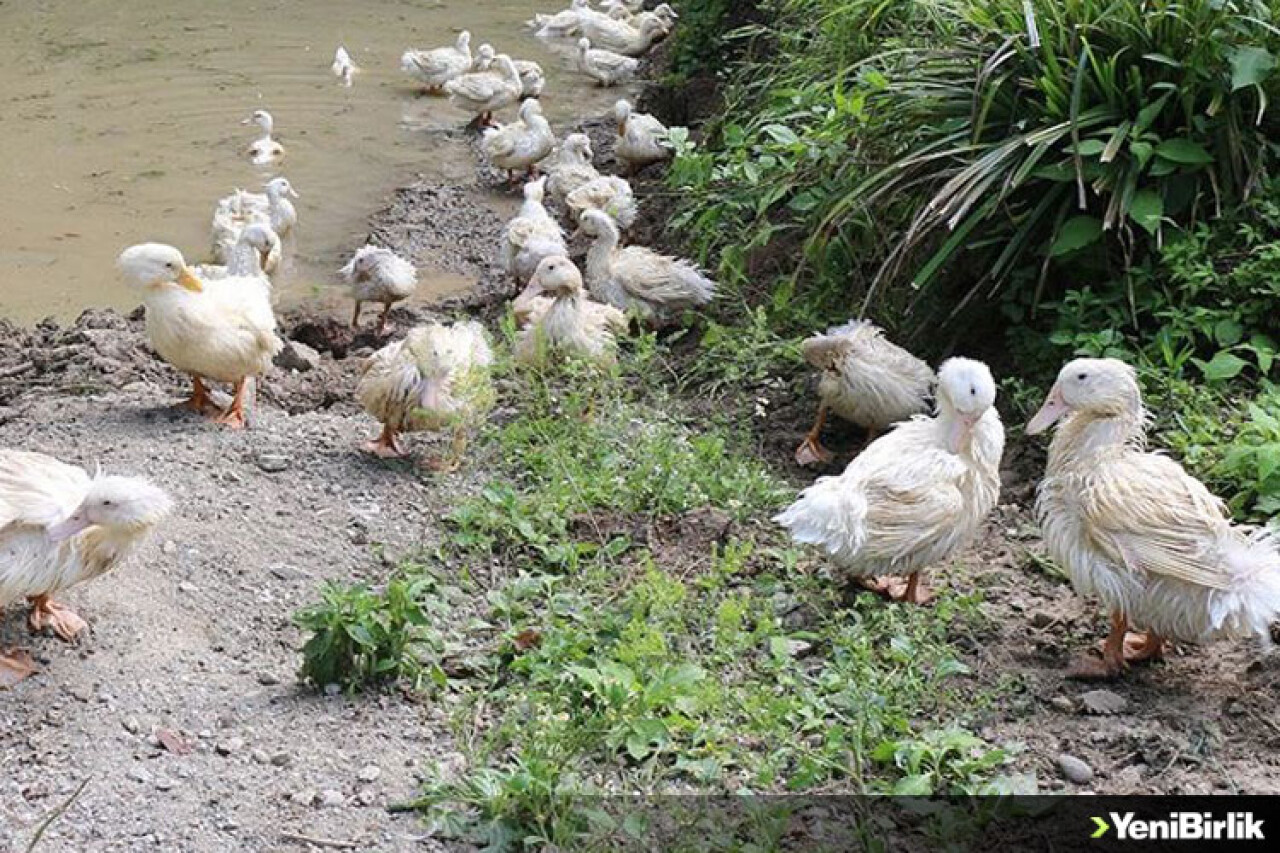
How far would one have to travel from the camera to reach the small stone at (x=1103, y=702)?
4.94 metres

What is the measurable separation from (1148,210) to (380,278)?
14.5 ft

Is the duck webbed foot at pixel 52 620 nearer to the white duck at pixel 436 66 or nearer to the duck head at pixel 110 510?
the duck head at pixel 110 510

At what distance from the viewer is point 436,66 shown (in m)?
14.5

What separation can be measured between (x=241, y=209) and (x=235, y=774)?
21.6 feet

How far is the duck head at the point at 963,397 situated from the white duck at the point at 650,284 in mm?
3014

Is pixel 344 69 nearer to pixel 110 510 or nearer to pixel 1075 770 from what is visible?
pixel 110 510

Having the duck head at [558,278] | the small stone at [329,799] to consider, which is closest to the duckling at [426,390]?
the duck head at [558,278]

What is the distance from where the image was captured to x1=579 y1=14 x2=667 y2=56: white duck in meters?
16.0

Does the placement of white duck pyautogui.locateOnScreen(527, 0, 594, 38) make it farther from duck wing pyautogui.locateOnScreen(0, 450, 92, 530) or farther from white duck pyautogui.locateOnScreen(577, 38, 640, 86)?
duck wing pyautogui.locateOnScreen(0, 450, 92, 530)

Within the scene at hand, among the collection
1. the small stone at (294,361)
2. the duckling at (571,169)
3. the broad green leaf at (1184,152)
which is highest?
the broad green leaf at (1184,152)

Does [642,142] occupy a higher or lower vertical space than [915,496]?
lower

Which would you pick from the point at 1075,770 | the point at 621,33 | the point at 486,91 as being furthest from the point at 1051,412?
the point at 621,33

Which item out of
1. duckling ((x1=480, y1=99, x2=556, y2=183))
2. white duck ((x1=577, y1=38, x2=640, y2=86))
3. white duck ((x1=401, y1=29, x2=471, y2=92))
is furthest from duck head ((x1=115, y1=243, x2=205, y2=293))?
white duck ((x1=577, y1=38, x2=640, y2=86))

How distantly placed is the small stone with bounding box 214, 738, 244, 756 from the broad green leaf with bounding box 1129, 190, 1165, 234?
4.19m
